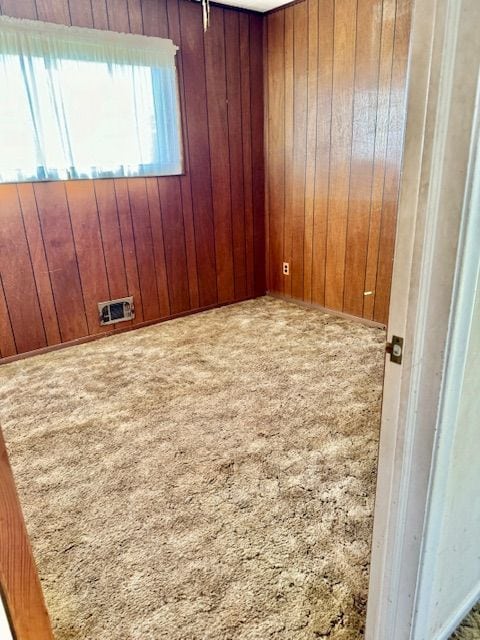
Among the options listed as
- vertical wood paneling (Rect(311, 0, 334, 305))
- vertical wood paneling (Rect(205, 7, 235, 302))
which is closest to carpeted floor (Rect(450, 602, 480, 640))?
vertical wood paneling (Rect(311, 0, 334, 305))

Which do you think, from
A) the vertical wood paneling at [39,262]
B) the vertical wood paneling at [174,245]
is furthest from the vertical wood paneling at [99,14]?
the vertical wood paneling at [39,262]

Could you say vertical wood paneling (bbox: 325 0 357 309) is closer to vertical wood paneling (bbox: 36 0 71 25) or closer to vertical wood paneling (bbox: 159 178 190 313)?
vertical wood paneling (bbox: 159 178 190 313)

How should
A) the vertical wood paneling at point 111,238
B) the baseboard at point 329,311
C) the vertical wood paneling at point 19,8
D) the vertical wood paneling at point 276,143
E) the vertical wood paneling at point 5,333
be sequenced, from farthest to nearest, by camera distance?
1. the vertical wood paneling at point 276,143
2. the baseboard at point 329,311
3. the vertical wood paneling at point 111,238
4. the vertical wood paneling at point 5,333
5. the vertical wood paneling at point 19,8

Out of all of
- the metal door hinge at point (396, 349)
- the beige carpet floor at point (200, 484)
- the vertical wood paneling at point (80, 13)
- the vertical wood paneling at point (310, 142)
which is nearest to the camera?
the metal door hinge at point (396, 349)

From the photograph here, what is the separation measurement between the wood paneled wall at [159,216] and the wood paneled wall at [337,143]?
0.26 m

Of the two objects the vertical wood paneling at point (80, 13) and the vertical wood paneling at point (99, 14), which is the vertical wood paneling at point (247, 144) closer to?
the vertical wood paneling at point (99, 14)

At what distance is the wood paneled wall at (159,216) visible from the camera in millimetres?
2904

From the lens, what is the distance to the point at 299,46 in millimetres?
3389

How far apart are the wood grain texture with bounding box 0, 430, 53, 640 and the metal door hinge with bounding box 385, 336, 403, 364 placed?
661 millimetres

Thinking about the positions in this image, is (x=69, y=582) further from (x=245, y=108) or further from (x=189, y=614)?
(x=245, y=108)

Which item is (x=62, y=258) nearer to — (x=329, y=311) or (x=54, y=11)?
(x=54, y=11)

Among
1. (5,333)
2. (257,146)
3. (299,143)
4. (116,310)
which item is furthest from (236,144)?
(5,333)

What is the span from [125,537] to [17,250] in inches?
82.8

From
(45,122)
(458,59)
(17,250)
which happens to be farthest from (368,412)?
(45,122)
